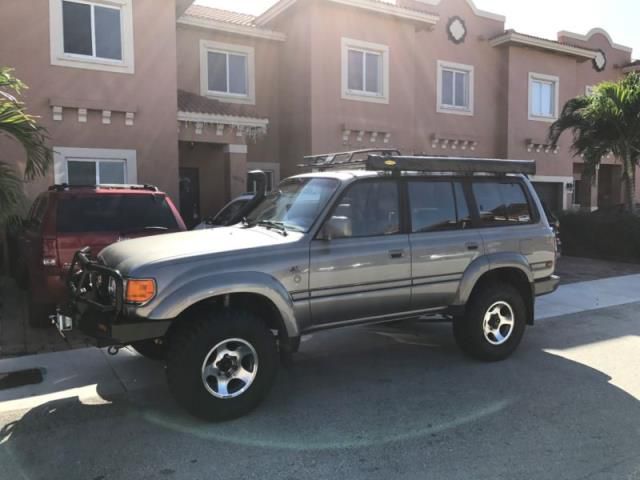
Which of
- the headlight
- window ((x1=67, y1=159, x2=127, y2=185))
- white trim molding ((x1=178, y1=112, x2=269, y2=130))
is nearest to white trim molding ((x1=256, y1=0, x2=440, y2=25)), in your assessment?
white trim molding ((x1=178, y1=112, x2=269, y2=130))

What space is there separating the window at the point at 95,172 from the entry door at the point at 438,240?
8065 millimetres

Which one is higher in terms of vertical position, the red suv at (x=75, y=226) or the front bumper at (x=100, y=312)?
the red suv at (x=75, y=226)

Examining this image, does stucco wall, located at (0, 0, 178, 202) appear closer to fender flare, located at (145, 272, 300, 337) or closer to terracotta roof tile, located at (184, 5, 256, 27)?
terracotta roof tile, located at (184, 5, 256, 27)

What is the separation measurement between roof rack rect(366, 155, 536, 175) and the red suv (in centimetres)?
315

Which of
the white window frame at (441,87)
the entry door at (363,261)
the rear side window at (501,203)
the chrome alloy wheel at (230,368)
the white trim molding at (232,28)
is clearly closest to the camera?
the chrome alloy wheel at (230,368)

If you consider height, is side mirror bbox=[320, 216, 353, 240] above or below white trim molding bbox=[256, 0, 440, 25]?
below

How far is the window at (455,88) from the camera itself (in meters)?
17.5

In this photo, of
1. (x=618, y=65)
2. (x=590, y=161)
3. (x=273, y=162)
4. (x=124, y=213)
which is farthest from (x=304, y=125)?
(x=618, y=65)


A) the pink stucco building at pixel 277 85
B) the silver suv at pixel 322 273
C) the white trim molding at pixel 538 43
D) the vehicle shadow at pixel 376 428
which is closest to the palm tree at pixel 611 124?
the pink stucco building at pixel 277 85

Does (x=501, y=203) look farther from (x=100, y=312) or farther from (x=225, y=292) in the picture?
(x=100, y=312)

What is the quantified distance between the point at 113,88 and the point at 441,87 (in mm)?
10227

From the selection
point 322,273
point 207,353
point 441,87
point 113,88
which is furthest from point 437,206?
point 441,87

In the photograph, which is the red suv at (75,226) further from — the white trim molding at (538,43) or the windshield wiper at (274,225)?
the white trim molding at (538,43)

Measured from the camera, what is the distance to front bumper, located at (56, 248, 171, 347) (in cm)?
398
